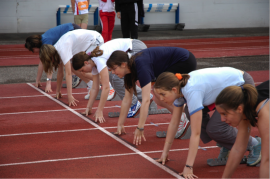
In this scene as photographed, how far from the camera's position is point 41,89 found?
23.4 feet

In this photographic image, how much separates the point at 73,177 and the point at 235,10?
19.1 meters

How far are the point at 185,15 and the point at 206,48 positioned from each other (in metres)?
6.99

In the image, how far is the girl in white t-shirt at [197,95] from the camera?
2900 millimetres

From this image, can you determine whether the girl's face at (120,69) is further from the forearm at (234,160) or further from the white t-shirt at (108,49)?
the forearm at (234,160)

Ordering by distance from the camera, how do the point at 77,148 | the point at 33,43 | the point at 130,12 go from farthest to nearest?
the point at 130,12
the point at 33,43
the point at 77,148

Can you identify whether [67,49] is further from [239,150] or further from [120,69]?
[239,150]

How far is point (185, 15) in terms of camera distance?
64.2ft

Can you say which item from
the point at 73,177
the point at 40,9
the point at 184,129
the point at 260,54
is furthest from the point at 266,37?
the point at 73,177

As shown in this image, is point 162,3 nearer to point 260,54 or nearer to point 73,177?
point 260,54

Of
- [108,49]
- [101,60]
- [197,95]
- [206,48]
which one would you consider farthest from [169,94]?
[206,48]

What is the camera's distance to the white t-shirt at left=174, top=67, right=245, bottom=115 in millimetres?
2916

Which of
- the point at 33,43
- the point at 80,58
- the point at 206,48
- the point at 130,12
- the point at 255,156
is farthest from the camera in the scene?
the point at 206,48

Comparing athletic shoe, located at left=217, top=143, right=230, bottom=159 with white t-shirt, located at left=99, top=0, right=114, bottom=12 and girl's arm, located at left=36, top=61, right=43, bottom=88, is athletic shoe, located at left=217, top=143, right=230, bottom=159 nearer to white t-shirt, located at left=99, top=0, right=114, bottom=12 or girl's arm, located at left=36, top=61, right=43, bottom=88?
girl's arm, located at left=36, top=61, right=43, bottom=88

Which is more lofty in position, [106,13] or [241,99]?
[106,13]
